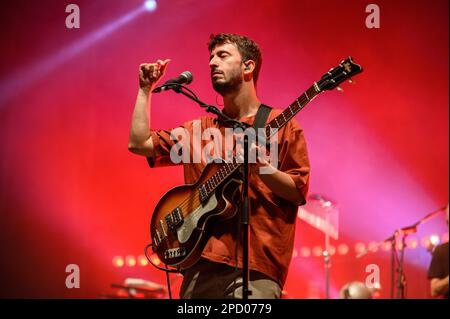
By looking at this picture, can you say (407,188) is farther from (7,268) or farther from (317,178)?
(7,268)

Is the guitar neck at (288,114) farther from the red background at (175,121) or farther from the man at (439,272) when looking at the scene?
the man at (439,272)

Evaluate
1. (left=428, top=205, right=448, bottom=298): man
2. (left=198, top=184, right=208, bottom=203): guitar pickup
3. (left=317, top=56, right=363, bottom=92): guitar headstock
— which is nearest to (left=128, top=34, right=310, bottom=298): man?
(left=198, top=184, right=208, bottom=203): guitar pickup

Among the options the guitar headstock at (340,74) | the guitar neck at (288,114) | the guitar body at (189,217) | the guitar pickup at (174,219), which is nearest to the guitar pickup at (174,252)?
the guitar body at (189,217)

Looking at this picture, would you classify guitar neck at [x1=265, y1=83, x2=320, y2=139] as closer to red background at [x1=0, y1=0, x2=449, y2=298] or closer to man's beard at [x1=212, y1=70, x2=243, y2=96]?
man's beard at [x1=212, y1=70, x2=243, y2=96]

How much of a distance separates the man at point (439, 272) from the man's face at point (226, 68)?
3.73 metres

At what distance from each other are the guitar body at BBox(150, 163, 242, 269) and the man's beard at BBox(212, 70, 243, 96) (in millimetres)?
464

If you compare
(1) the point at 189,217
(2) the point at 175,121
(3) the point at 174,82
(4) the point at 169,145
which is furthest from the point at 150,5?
(1) the point at 189,217

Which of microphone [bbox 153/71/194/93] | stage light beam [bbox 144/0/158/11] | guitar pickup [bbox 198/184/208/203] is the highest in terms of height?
stage light beam [bbox 144/0/158/11]

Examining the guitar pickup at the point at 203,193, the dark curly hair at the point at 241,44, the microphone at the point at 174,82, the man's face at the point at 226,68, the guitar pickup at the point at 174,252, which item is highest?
the dark curly hair at the point at 241,44

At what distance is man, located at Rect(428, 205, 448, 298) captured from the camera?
19.1ft

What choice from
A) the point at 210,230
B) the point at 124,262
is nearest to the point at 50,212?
the point at 124,262

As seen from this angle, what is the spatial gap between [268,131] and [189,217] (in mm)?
585

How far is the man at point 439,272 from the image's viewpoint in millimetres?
5820

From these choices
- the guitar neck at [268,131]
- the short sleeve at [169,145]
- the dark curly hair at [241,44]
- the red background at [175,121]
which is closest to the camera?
the guitar neck at [268,131]
